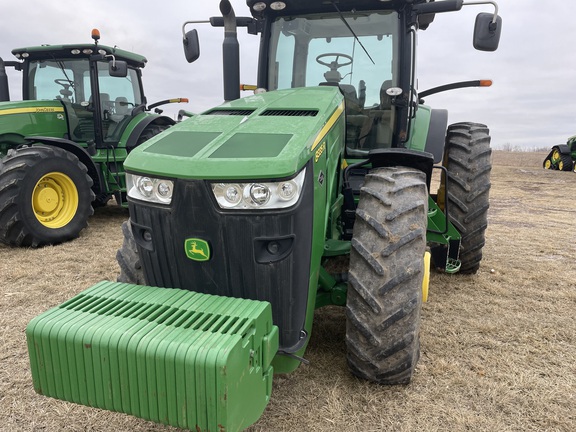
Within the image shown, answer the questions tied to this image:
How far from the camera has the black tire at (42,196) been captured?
5230 mm

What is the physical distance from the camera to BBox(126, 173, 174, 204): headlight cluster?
2004 millimetres

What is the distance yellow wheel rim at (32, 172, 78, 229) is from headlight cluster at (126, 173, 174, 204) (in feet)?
13.5

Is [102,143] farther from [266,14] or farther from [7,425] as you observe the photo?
[7,425]

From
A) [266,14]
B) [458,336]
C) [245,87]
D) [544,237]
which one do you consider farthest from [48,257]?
[544,237]

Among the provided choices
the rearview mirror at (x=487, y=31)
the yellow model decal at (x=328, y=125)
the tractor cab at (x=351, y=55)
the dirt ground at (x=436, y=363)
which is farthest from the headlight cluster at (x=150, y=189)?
the rearview mirror at (x=487, y=31)

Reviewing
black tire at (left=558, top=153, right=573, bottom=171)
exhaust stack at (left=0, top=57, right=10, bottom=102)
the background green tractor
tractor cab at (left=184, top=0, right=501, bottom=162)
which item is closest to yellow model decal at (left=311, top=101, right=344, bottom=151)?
tractor cab at (left=184, top=0, right=501, bottom=162)

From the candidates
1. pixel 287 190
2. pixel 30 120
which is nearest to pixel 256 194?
pixel 287 190

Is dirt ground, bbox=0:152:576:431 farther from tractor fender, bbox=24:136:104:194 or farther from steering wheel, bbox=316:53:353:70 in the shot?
steering wheel, bbox=316:53:353:70

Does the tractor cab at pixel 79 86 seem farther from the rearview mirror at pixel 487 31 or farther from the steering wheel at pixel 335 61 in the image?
the rearview mirror at pixel 487 31

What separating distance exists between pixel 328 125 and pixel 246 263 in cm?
96

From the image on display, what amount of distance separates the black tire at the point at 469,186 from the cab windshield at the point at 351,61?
875 millimetres

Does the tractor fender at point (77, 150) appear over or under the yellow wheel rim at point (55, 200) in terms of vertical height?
over

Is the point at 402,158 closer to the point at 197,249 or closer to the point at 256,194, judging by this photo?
the point at 256,194

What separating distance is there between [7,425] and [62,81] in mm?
6159
